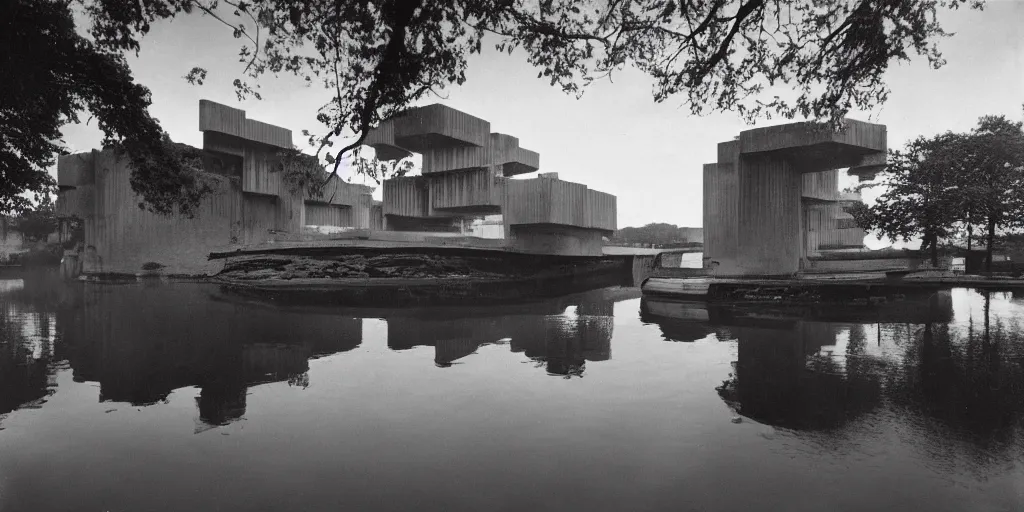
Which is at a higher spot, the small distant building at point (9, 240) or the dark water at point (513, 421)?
the small distant building at point (9, 240)

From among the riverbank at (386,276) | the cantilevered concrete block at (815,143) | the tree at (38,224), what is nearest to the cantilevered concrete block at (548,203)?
the riverbank at (386,276)

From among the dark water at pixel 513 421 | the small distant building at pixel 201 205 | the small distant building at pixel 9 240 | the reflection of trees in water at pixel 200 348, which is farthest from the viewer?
the small distant building at pixel 9 240

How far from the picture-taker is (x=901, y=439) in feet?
12.1

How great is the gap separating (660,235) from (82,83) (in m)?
58.5

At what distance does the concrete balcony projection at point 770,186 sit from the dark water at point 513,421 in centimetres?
937

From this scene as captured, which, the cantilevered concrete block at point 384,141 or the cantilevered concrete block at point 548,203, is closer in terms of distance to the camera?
the cantilevered concrete block at point 548,203

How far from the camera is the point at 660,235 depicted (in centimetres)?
6106

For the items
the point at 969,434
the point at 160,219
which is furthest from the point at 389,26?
the point at 160,219

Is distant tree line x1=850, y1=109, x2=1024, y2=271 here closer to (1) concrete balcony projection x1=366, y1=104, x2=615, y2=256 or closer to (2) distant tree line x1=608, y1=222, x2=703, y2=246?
(1) concrete balcony projection x1=366, y1=104, x2=615, y2=256

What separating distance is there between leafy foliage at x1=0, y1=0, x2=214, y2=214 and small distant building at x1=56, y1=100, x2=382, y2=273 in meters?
18.9

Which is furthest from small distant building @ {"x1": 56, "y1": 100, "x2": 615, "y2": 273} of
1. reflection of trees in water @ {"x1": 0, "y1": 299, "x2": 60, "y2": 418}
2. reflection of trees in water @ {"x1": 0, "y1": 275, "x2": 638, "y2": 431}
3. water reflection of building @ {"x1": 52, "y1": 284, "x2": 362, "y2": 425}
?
reflection of trees in water @ {"x1": 0, "y1": 299, "x2": 60, "y2": 418}

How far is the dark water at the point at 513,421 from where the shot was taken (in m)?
2.94

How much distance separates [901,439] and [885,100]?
7.53m

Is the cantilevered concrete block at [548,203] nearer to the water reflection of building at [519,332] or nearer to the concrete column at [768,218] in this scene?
the concrete column at [768,218]
